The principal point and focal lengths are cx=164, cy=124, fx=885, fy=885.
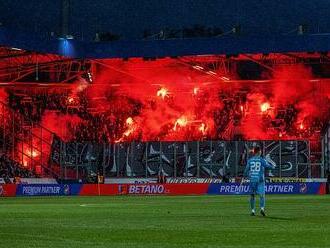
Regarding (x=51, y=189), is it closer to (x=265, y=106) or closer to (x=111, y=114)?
(x=111, y=114)

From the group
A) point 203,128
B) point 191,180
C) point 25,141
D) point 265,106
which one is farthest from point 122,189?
point 265,106

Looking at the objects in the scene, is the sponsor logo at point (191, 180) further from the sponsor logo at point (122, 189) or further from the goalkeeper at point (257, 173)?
the goalkeeper at point (257, 173)

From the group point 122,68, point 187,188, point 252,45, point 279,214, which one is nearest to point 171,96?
point 122,68

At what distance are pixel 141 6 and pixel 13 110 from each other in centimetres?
1766

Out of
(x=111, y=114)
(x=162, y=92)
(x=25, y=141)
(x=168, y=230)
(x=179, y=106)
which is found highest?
(x=162, y=92)

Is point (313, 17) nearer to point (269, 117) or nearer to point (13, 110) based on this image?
point (269, 117)

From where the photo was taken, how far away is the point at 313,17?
84062 millimetres

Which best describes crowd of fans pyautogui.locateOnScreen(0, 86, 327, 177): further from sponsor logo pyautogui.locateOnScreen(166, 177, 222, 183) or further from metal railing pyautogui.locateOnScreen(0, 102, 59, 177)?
sponsor logo pyautogui.locateOnScreen(166, 177, 222, 183)

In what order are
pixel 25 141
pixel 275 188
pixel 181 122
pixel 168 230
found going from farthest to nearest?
pixel 181 122 < pixel 25 141 < pixel 275 188 < pixel 168 230

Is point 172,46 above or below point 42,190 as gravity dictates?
above

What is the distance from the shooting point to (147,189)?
65.4m

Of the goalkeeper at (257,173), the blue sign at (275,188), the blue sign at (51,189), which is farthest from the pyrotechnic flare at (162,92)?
the goalkeeper at (257,173)

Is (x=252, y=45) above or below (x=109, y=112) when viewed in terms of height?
above

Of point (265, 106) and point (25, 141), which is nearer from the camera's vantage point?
point (25, 141)
